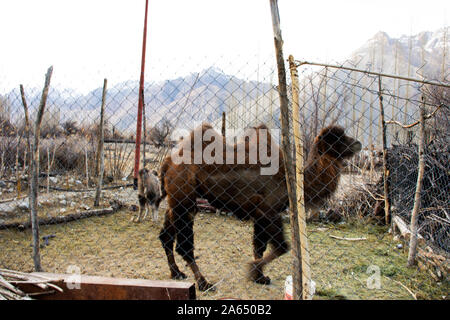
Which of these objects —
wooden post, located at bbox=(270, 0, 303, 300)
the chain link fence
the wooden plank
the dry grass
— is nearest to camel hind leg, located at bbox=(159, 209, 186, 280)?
the chain link fence

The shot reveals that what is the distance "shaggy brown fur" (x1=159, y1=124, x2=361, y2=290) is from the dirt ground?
22.5 inches

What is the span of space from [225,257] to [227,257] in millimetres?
36

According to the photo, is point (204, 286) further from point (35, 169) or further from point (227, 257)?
point (35, 169)

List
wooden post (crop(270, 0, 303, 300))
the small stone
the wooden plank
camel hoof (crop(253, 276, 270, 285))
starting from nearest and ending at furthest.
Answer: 1. wooden post (crop(270, 0, 303, 300))
2. the wooden plank
3. camel hoof (crop(253, 276, 270, 285))
4. the small stone

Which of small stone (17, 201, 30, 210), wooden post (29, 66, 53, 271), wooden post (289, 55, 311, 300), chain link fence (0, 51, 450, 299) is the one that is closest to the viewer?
wooden post (289, 55, 311, 300)

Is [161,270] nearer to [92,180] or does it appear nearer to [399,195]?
[399,195]

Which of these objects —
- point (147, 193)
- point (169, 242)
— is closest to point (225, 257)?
point (169, 242)

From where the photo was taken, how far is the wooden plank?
116 inches

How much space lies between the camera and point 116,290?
9.86 feet

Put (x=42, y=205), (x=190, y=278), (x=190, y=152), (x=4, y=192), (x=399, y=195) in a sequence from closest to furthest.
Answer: (x=190, y=152) → (x=190, y=278) → (x=399, y=195) → (x=42, y=205) → (x=4, y=192)

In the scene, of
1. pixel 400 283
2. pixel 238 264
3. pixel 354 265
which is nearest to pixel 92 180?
pixel 238 264

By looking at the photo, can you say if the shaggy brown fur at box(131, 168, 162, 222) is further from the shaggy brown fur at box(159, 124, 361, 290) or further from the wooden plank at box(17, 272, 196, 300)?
the wooden plank at box(17, 272, 196, 300)

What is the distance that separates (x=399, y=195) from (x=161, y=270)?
4.81 meters
